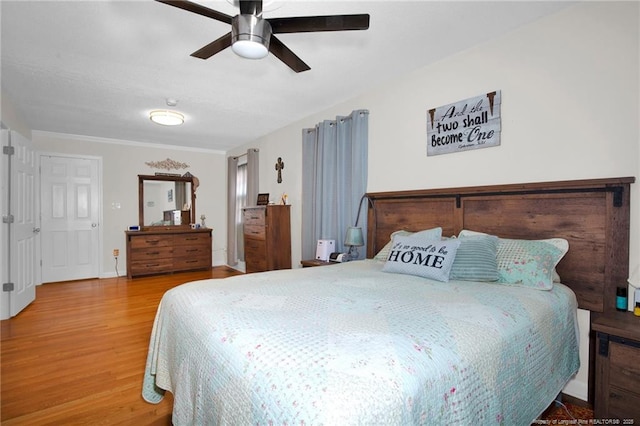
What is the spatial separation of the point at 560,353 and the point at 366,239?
1.79 m

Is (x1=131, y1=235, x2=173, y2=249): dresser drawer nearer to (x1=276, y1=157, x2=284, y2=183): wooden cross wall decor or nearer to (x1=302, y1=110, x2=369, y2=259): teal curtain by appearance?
(x1=276, y1=157, x2=284, y2=183): wooden cross wall decor

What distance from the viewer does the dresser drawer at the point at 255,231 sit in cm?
425

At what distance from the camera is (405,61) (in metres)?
2.60

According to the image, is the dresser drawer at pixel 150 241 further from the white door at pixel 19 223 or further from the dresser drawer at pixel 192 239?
the white door at pixel 19 223

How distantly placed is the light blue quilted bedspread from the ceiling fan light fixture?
1.22 meters

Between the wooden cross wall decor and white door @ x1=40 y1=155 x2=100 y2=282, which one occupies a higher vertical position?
the wooden cross wall decor

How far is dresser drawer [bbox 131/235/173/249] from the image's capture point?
5.27 metres

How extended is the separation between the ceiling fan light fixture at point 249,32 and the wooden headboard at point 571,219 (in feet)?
5.76

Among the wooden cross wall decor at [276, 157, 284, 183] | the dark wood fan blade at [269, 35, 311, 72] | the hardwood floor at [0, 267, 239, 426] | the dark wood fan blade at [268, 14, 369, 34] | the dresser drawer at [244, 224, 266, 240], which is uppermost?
the dark wood fan blade at [268, 14, 369, 34]

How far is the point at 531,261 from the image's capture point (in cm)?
180

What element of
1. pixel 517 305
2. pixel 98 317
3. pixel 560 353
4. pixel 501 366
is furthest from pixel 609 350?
pixel 98 317

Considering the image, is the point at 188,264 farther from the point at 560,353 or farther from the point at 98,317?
the point at 560,353

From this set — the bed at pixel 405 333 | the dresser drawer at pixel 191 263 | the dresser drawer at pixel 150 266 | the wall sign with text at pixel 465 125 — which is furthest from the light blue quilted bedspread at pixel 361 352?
the dresser drawer at pixel 191 263

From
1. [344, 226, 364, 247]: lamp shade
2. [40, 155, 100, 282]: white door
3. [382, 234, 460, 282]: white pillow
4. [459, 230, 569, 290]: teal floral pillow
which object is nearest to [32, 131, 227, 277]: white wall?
[40, 155, 100, 282]: white door
